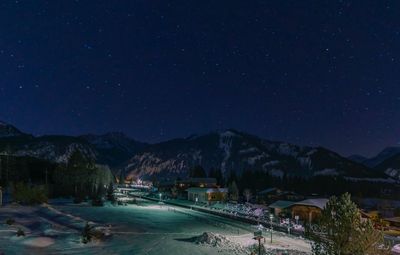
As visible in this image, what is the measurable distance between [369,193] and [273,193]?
66898mm

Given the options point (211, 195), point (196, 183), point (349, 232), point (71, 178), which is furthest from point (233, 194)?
point (349, 232)

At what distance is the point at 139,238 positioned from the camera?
52.3m

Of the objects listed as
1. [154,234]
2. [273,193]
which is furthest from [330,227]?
[273,193]

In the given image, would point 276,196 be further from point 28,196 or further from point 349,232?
point 349,232

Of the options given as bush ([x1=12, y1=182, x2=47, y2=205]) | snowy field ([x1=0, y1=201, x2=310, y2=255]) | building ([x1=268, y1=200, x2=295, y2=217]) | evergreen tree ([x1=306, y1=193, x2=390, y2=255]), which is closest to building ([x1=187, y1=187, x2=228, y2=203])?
building ([x1=268, y1=200, x2=295, y2=217])

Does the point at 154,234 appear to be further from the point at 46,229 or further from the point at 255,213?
the point at 255,213

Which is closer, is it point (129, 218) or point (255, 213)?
point (129, 218)

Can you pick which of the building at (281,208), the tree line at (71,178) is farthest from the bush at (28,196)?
the building at (281,208)

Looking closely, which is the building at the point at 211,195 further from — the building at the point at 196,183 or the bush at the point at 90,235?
the bush at the point at 90,235

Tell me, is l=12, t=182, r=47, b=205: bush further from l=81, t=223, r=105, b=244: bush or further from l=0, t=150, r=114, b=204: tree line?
l=81, t=223, r=105, b=244: bush

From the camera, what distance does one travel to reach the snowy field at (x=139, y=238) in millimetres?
44031

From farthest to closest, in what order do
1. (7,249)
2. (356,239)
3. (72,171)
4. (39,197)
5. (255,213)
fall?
(72,171)
(39,197)
(255,213)
(7,249)
(356,239)

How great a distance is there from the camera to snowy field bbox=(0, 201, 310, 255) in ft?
144

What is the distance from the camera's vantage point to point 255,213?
8419cm
